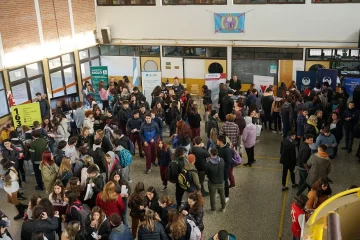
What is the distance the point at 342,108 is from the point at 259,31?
19.5 feet

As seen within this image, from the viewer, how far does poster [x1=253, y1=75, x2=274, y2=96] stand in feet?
47.5

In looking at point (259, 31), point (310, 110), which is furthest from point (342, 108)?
point (259, 31)

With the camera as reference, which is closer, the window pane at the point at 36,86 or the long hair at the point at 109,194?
the long hair at the point at 109,194

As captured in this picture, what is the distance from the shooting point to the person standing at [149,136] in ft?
32.7

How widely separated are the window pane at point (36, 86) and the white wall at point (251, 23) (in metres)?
4.47

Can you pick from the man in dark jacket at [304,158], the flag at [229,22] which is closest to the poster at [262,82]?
the flag at [229,22]

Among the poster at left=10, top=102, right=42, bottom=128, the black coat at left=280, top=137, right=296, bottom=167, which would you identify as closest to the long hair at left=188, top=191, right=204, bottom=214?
the black coat at left=280, top=137, right=296, bottom=167

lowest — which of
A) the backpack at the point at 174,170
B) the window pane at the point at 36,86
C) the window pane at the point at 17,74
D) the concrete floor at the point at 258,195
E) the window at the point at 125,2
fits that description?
the concrete floor at the point at 258,195

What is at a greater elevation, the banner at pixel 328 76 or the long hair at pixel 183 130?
the banner at pixel 328 76

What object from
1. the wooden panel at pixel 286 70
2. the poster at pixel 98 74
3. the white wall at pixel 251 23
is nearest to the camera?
the white wall at pixel 251 23

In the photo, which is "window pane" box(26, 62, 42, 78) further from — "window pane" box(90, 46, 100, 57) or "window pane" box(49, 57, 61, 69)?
"window pane" box(90, 46, 100, 57)

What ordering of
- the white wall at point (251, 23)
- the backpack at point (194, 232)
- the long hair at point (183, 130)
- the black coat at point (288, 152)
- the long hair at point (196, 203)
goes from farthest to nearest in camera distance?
the white wall at point (251, 23), the long hair at point (183, 130), the black coat at point (288, 152), the long hair at point (196, 203), the backpack at point (194, 232)

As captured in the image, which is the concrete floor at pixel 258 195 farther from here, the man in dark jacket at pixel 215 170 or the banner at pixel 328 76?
the banner at pixel 328 76

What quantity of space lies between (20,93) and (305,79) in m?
10.5
